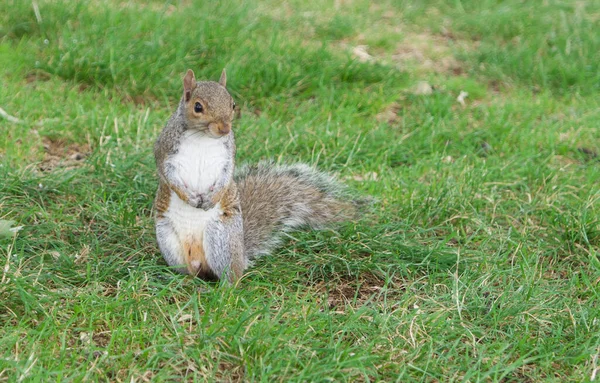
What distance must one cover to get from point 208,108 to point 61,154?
43.9 inches

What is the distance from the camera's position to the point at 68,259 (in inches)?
89.8

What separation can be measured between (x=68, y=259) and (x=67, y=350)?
474 mm

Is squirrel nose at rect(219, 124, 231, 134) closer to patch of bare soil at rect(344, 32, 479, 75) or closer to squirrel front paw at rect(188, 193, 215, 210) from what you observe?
squirrel front paw at rect(188, 193, 215, 210)

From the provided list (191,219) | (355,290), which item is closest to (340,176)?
(355,290)

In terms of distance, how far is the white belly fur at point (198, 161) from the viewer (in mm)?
2219

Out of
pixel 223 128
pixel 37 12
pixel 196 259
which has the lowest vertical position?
pixel 196 259

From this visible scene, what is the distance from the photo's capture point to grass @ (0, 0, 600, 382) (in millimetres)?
1930

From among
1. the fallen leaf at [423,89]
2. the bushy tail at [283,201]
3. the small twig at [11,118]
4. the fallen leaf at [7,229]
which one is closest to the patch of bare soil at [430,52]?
the fallen leaf at [423,89]

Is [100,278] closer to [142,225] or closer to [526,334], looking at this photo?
[142,225]

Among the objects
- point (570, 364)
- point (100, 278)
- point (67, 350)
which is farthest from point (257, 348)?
point (570, 364)

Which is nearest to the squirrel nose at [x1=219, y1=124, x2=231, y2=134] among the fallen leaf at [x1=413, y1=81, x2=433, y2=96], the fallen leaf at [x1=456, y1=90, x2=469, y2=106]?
the fallen leaf at [x1=413, y1=81, x2=433, y2=96]

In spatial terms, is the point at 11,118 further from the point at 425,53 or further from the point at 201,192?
the point at 425,53

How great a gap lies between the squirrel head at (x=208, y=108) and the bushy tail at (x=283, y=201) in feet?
1.34

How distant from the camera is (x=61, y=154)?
3.06 metres
